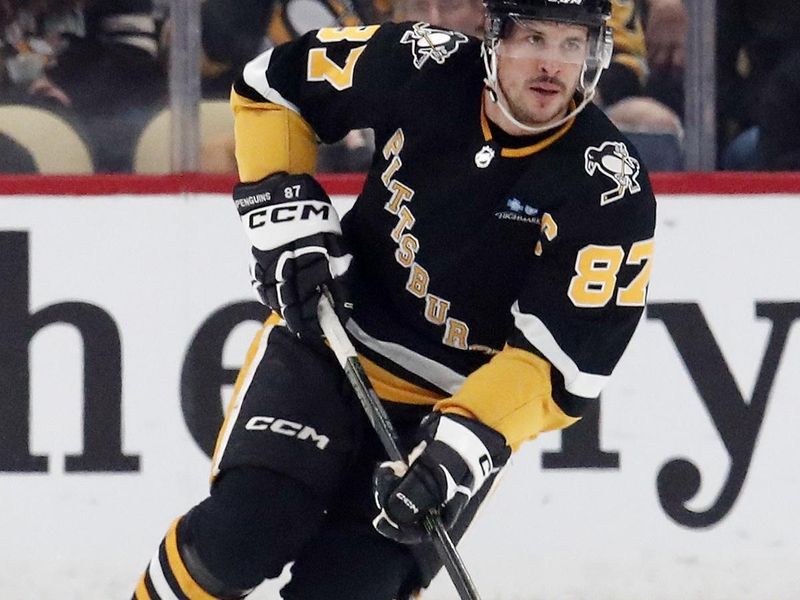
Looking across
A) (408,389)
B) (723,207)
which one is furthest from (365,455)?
(723,207)

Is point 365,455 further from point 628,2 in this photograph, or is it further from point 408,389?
point 628,2

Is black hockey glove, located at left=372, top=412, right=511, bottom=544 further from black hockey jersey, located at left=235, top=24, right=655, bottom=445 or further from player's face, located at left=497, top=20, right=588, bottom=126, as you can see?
player's face, located at left=497, top=20, right=588, bottom=126

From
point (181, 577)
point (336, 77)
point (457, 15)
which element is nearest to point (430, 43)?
point (336, 77)

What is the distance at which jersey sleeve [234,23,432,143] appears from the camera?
9.18 feet

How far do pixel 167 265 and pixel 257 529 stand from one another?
3.59ft

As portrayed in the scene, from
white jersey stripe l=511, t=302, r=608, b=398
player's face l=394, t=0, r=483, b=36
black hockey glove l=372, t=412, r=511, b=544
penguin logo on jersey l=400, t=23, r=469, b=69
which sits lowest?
black hockey glove l=372, t=412, r=511, b=544

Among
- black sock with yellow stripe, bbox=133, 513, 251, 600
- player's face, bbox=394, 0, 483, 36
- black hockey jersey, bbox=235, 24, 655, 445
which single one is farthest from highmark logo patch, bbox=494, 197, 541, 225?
player's face, bbox=394, 0, 483, 36

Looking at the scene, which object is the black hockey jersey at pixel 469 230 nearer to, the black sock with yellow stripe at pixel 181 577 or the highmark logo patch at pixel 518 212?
the highmark logo patch at pixel 518 212

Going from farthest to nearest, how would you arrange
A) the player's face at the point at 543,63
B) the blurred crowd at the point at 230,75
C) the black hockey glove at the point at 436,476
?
the blurred crowd at the point at 230,75, the player's face at the point at 543,63, the black hockey glove at the point at 436,476

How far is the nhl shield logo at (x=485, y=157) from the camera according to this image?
8.95 ft

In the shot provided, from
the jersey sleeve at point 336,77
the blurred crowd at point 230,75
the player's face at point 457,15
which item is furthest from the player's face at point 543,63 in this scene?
the blurred crowd at point 230,75

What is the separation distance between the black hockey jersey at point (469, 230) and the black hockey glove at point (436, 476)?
0.15 feet

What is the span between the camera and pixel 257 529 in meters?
2.61

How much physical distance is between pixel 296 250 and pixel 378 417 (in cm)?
30
